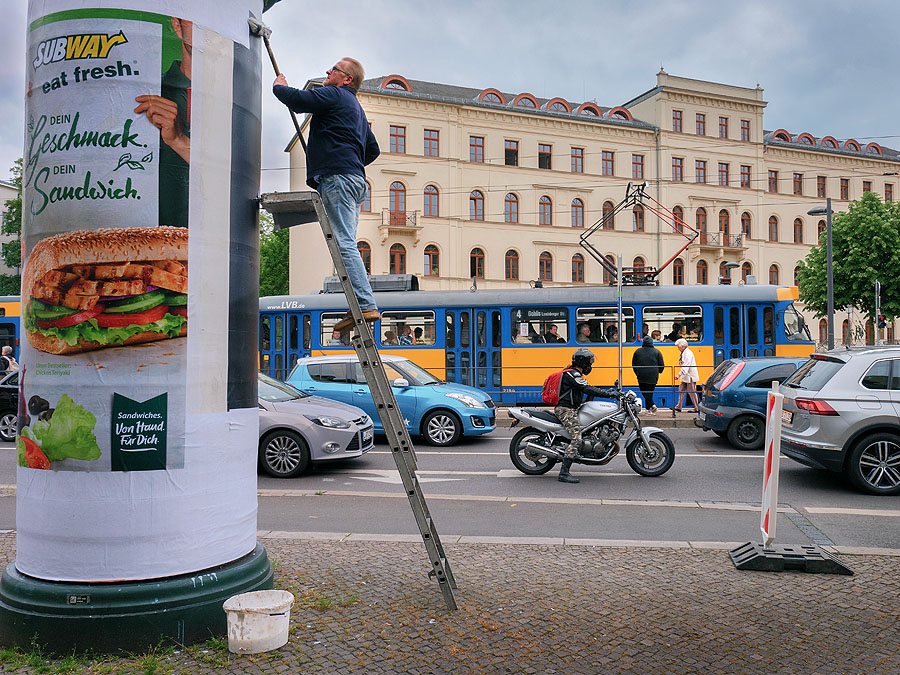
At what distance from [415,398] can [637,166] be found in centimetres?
4180

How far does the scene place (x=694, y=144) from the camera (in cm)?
5194

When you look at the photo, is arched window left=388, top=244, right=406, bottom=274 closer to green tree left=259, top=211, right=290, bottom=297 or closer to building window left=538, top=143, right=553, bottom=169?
building window left=538, top=143, right=553, bottom=169

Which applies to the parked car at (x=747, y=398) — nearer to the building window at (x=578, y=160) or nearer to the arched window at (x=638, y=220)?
the building window at (x=578, y=160)

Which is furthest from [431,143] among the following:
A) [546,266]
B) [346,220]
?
[346,220]

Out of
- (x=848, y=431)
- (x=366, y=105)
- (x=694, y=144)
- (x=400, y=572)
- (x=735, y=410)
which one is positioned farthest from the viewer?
(x=694, y=144)

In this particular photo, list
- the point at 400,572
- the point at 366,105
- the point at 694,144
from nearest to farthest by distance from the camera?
the point at 400,572 < the point at 366,105 < the point at 694,144

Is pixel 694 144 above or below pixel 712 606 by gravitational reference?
above

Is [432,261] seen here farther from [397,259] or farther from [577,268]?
[577,268]

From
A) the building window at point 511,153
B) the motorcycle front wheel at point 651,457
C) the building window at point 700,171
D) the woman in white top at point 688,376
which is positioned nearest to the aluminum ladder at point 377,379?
the motorcycle front wheel at point 651,457

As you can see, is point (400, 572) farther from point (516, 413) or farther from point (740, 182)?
point (740, 182)

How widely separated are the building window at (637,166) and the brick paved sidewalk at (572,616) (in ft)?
157

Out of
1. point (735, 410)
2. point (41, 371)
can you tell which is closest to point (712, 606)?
point (41, 371)

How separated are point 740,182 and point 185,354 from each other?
2148 inches

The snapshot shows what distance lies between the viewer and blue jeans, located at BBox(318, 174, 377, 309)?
4.65m
